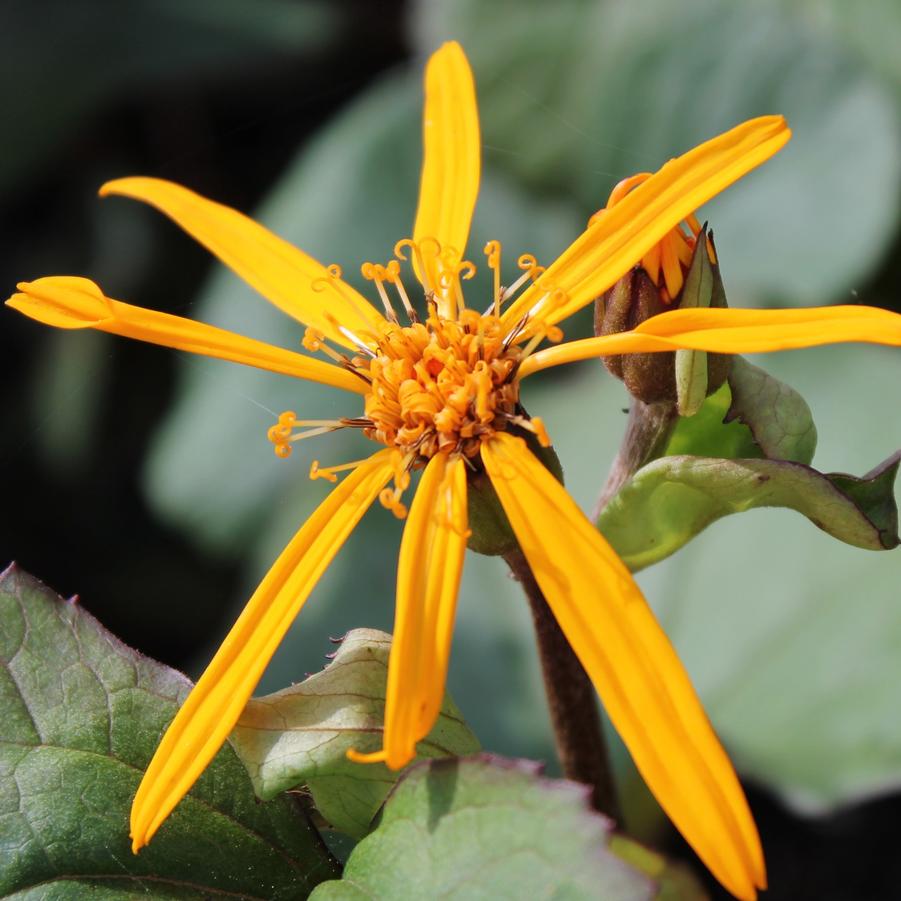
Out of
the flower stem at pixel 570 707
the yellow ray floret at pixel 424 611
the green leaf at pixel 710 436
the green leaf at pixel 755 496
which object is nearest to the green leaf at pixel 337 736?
the yellow ray floret at pixel 424 611

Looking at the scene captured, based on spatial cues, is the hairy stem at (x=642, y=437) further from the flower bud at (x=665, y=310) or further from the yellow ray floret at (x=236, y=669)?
the yellow ray floret at (x=236, y=669)

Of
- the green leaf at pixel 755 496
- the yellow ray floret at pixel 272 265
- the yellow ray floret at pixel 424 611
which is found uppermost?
the yellow ray floret at pixel 272 265

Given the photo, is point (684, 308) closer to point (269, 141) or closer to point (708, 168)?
point (708, 168)

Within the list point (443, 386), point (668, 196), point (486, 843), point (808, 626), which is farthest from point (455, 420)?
point (808, 626)

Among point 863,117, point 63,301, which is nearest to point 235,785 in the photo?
point 63,301

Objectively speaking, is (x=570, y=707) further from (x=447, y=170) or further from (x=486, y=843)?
(x=447, y=170)

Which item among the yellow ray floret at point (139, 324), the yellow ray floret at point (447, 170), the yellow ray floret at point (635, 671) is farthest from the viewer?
the yellow ray floret at point (447, 170)

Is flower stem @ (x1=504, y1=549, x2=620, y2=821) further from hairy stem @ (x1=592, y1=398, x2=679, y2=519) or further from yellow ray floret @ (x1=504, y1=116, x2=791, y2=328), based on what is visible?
yellow ray floret @ (x1=504, y1=116, x2=791, y2=328)
